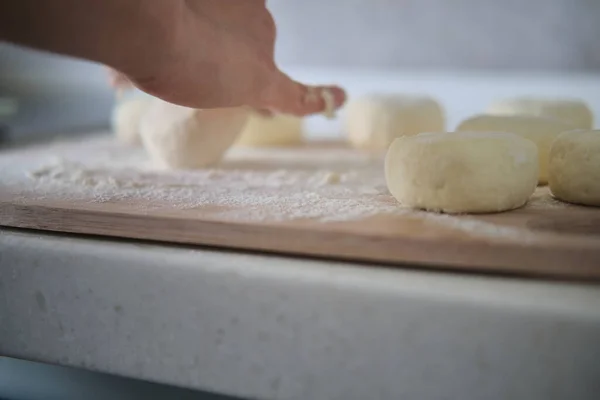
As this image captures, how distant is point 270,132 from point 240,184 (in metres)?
0.49

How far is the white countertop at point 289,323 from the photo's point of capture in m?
0.53

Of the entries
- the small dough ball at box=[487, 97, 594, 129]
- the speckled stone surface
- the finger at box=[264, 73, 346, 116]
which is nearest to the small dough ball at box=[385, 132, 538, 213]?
the speckled stone surface

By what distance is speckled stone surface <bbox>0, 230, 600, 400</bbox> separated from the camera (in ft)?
1.74

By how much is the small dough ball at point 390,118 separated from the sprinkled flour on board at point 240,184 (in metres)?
0.06

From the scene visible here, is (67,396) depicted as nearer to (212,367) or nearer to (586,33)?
(212,367)

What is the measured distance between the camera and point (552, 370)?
0.53m

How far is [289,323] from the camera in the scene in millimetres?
584

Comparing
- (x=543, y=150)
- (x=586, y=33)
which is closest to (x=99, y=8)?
(x=543, y=150)

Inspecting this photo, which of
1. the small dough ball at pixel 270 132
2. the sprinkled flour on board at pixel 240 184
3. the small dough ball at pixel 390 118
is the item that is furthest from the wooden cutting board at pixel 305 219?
the small dough ball at pixel 270 132

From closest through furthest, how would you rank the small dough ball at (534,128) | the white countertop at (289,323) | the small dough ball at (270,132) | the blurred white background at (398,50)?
the white countertop at (289,323) < the small dough ball at (534,128) < the small dough ball at (270,132) < the blurred white background at (398,50)

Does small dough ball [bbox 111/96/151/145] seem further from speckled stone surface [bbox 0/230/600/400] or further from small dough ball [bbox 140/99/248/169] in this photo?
speckled stone surface [bbox 0/230/600/400]

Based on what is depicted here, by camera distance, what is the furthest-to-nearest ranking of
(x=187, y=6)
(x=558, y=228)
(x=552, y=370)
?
(x=187, y=6) → (x=558, y=228) → (x=552, y=370)

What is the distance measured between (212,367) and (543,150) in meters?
0.51

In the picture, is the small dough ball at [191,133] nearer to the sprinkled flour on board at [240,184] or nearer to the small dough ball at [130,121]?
the sprinkled flour on board at [240,184]
